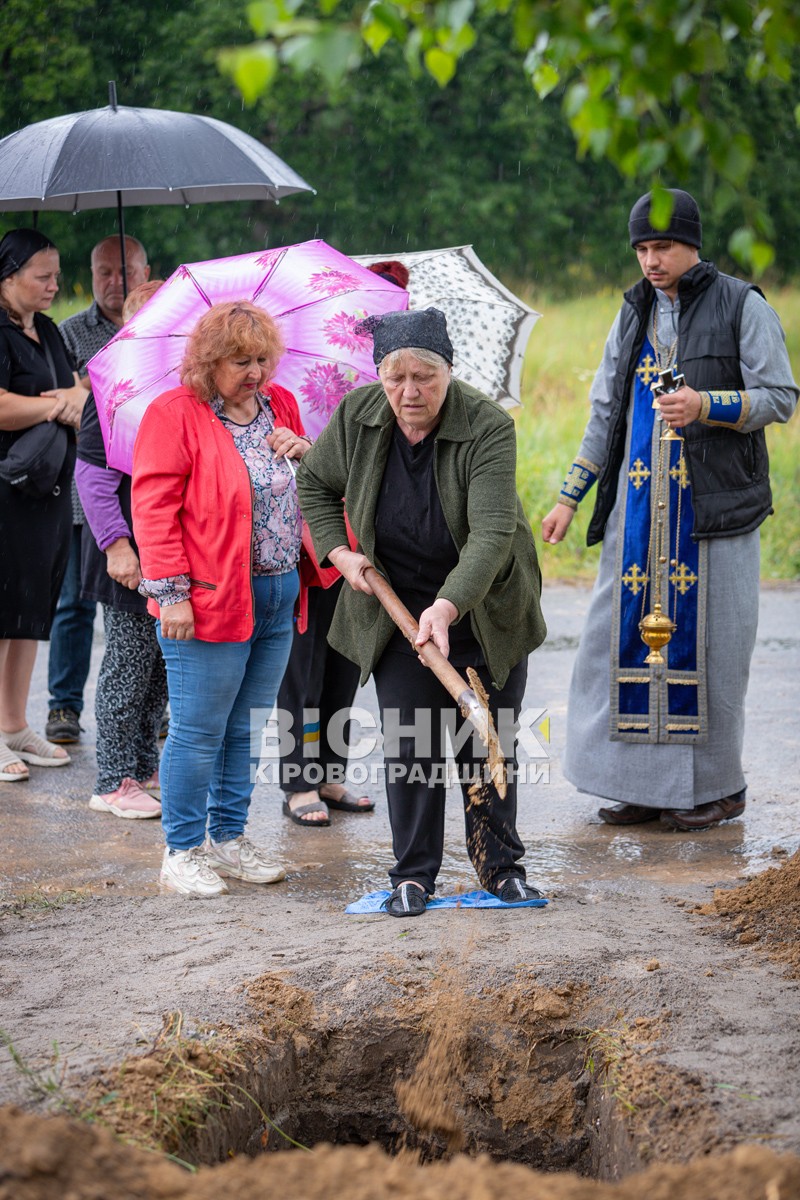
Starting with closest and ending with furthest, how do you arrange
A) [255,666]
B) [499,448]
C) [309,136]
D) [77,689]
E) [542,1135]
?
[542,1135], [499,448], [255,666], [77,689], [309,136]

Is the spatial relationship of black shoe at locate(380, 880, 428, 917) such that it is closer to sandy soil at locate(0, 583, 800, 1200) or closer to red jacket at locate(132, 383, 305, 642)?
sandy soil at locate(0, 583, 800, 1200)

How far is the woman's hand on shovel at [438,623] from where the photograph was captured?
12.9 ft

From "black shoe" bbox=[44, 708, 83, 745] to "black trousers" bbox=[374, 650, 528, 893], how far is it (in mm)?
2768

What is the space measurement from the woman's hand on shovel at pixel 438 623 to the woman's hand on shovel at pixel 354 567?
309 mm

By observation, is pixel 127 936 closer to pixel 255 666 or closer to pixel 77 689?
pixel 255 666

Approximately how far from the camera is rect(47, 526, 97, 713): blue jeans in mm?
6676

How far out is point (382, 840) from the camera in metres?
5.48

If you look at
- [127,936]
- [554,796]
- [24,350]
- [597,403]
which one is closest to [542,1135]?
[127,936]

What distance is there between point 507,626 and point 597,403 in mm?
1618

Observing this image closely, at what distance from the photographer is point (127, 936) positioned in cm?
427

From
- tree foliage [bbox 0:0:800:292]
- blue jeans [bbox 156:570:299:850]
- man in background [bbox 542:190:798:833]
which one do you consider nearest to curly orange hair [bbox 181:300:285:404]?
blue jeans [bbox 156:570:299:850]

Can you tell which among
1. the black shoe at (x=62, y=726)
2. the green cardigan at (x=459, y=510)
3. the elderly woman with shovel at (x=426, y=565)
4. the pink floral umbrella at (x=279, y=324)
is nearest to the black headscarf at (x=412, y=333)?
the elderly woman with shovel at (x=426, y=565)

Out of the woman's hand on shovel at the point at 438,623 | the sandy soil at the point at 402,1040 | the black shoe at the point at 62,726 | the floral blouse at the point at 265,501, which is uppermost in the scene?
the floral blouse at the point at 265,501

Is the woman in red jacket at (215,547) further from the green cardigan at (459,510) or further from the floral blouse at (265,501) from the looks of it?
the green cardigan at (459,510)
